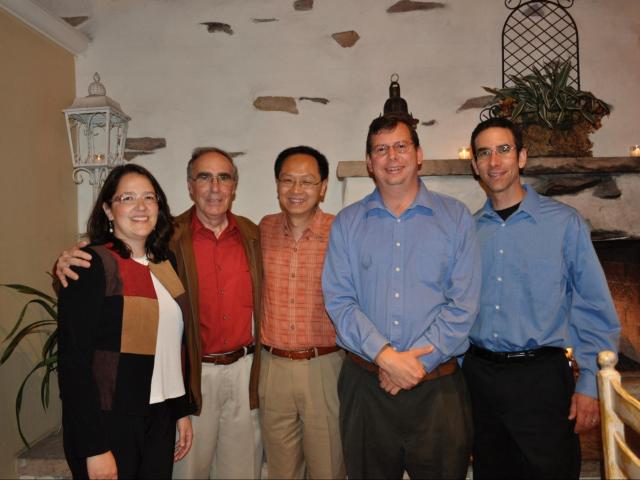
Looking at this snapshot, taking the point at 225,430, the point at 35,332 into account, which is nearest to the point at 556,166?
the point at 225,430

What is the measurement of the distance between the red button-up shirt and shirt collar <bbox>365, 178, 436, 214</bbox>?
579 millimetres

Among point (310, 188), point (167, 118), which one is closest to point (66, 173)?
point (167, 118)

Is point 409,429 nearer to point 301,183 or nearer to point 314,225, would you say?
point 314,225

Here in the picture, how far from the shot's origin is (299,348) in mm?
1854

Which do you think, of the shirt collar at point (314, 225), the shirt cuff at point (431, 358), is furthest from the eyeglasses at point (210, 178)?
the shirt cuff at point (431, 358)

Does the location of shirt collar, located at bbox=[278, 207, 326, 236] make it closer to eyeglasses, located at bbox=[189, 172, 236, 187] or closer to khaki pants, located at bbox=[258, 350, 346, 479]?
eyeglasses, located at bbox=[189, 172, 236, 187]

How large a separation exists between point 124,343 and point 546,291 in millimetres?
1404

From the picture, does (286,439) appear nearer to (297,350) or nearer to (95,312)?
(297,350)

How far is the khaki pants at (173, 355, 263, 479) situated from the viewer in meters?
1.84

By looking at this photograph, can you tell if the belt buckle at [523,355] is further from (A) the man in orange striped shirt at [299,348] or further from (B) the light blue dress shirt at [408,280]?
(A) the man in orange striped shirt at [299,348]

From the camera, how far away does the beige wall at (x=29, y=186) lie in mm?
2324

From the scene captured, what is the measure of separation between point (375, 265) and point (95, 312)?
2.93ft

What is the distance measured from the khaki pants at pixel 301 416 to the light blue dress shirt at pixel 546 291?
591 mm

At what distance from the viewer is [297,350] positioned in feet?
6.07
